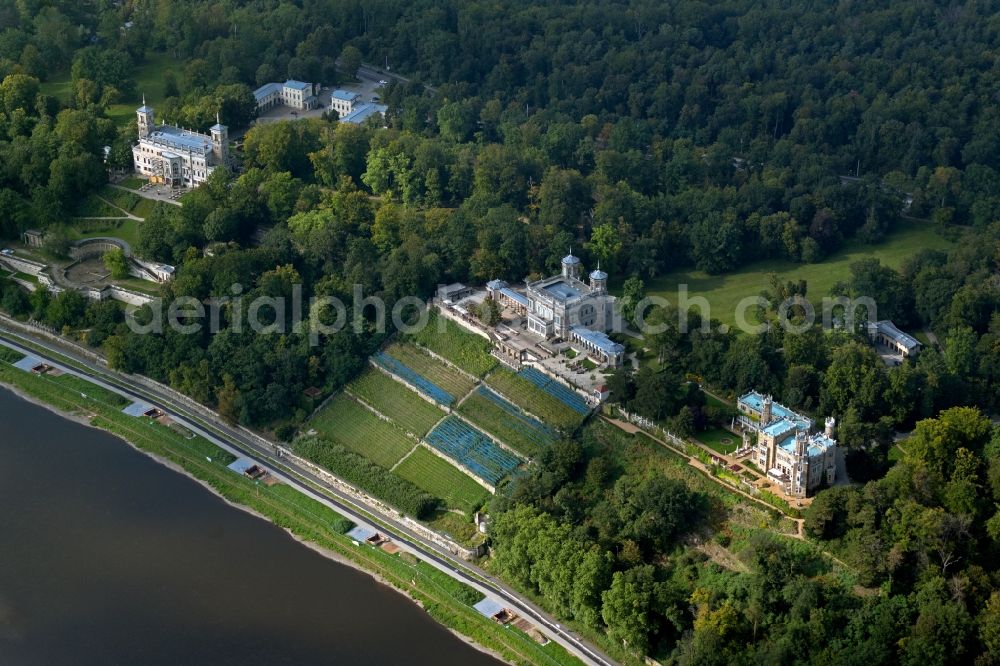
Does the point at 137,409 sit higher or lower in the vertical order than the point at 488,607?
lower

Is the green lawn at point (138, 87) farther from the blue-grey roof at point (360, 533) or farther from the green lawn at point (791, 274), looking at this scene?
the blue-grey roof at point (360, 533)

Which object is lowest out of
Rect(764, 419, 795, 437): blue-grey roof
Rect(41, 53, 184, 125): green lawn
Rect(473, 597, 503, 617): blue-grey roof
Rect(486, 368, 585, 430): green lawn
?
Rect(473, 597, 503, 617): blue-grey roof

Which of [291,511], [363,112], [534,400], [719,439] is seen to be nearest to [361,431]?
[291,511]

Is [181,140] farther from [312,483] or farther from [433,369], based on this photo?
[312,483]

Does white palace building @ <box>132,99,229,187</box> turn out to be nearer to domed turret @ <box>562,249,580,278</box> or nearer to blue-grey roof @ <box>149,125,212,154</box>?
blue-grey roof @ <box>149,125,212,154</box>

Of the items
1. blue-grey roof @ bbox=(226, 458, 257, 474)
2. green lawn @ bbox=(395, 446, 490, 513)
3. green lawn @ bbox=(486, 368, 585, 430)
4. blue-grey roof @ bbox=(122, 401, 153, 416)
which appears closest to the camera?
green lawn @ bbox=(395, 446, 490, 513)

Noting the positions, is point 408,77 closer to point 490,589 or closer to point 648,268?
point 648,268

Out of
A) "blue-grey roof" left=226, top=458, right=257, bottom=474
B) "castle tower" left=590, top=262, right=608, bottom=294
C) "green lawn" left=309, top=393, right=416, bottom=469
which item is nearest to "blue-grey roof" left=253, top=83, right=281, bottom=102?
"green lawn" left=309, top=393, right=416, bottom=469

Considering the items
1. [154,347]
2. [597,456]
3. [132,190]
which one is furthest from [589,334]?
[132,190]
